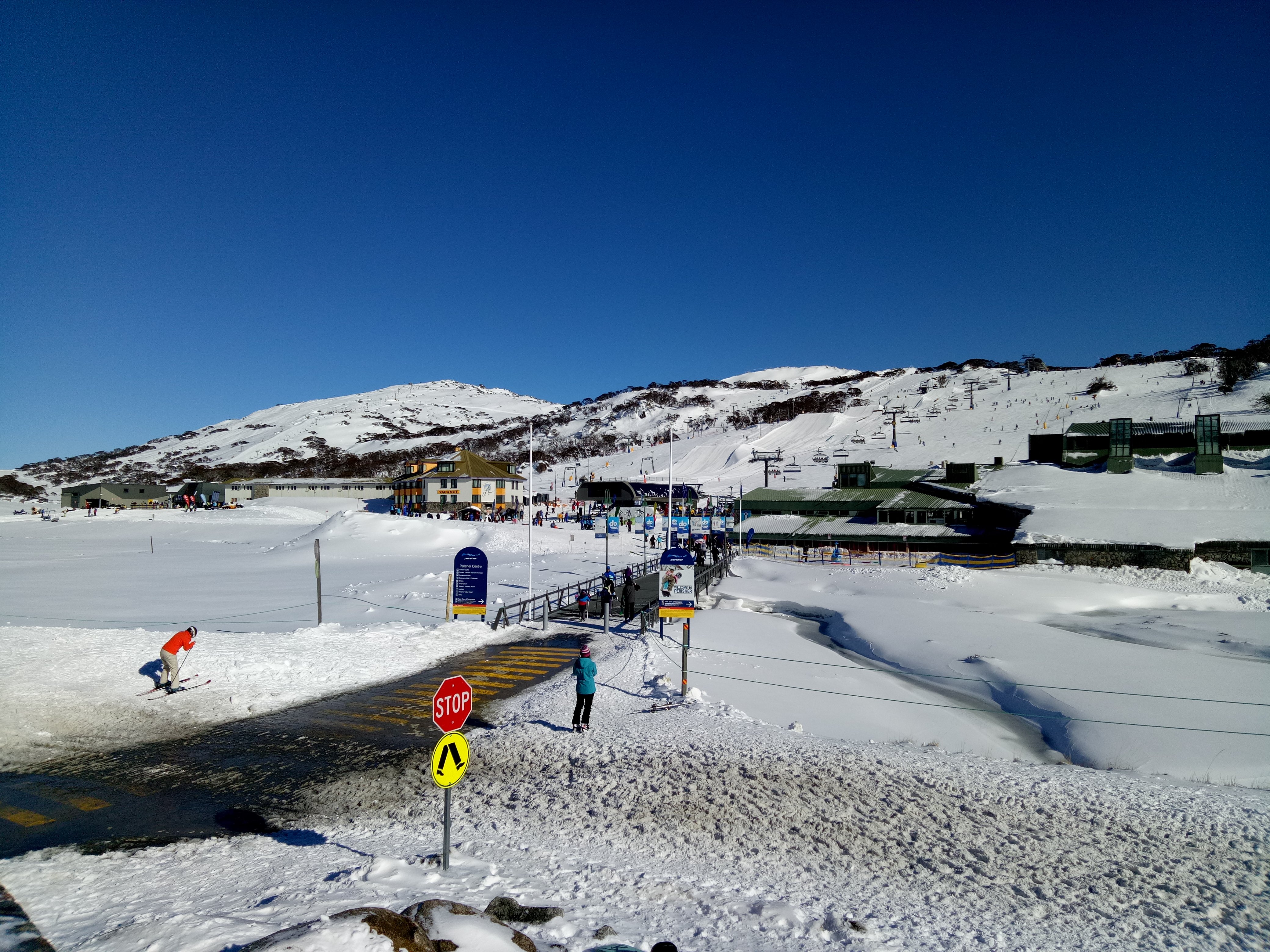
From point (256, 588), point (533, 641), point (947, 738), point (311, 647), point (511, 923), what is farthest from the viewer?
point (256, 588)

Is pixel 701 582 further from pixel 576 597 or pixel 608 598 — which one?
Answer: pixel 608 598

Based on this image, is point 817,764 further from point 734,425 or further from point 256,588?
point 734,425

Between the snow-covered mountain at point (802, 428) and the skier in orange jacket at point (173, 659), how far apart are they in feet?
229

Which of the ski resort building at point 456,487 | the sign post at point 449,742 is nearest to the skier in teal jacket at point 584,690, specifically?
the sign post at point 449,742

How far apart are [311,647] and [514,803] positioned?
1045cm

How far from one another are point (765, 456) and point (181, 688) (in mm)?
90549

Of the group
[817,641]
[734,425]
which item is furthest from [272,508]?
[734,425]

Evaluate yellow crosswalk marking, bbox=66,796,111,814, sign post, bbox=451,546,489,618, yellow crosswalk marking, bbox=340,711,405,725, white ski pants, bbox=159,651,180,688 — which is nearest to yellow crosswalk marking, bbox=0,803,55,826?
yellow crosswalk marking, bbox=66,796,111,814

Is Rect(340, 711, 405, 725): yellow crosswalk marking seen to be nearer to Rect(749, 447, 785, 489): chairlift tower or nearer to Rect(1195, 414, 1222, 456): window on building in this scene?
Rect(1195, 414, 1222, 456): window on building

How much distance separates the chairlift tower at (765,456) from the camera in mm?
92250

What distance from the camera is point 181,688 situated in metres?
13.8

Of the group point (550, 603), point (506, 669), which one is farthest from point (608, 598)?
point (506, 669)

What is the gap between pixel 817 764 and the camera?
9.88m

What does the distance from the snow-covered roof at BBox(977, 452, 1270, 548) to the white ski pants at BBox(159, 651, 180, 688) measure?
37.3 meters
